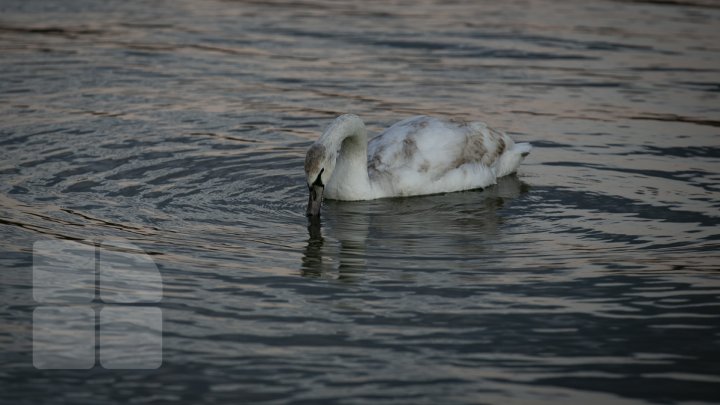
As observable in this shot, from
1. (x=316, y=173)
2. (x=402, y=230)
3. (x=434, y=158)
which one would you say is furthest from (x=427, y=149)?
(x=402, y=230)

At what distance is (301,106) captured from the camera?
17.2m

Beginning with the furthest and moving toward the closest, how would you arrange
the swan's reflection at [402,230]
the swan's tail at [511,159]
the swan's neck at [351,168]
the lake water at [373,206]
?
1. the swan's tail at [511,159]
2. the swan's neck at [351,168]
3. the swan's reflection at [402,230]
4. the lake water at [373,206]

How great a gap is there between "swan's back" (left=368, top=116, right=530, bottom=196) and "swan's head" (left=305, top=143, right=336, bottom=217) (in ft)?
3.64

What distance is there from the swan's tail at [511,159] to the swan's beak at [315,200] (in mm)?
2835

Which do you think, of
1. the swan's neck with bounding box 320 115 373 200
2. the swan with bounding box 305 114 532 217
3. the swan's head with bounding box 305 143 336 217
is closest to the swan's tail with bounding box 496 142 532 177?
the swan with bounding box 305 114 532 217

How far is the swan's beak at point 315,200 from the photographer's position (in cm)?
1229

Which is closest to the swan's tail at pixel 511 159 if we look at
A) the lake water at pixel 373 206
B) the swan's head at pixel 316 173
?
the lake water at pixel 373 206

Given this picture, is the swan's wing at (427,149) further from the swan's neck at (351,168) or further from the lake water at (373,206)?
the lake water at (373,206)

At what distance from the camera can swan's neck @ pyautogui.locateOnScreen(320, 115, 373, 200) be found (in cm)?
1312

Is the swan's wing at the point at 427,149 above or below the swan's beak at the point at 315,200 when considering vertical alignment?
above

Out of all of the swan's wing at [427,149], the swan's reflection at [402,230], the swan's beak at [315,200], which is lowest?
the swan's reflection at [402,230]

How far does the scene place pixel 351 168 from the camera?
13.2m

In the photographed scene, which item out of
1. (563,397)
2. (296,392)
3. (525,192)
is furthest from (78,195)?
(563,397)

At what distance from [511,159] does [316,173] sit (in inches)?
123
